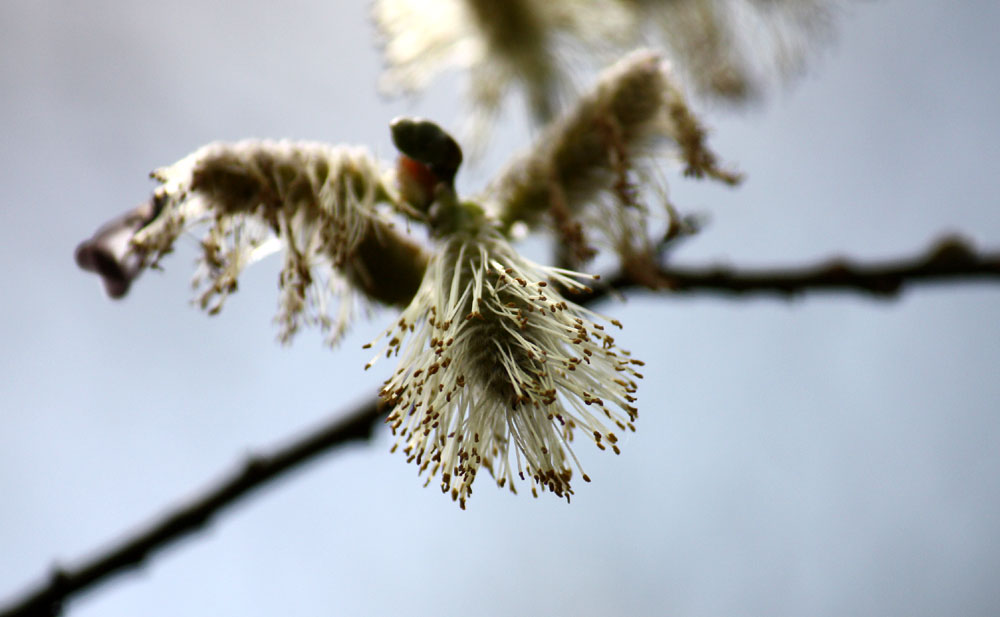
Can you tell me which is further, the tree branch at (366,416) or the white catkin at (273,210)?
the tree branch at (366,416)

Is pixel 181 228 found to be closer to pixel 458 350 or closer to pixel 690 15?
pixel 458 350

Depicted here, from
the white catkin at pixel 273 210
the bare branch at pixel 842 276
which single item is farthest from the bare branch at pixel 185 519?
the bare branch at pixel 842 276

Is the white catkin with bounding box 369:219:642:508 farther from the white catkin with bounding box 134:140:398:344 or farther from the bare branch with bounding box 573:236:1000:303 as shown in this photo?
the bare branch with bounding box 573:236:1000:303

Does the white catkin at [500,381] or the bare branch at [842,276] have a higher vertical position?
the bare branch at [842,276]

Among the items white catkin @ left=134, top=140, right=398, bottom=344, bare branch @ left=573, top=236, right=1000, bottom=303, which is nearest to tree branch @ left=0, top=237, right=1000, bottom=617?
bare branch @ left=573, top=236, right=1000, bottom=303

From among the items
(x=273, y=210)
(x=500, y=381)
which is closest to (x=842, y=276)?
(x=500, y=381)

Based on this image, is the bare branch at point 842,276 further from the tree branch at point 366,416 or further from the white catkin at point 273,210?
the white catkin at point 273,210

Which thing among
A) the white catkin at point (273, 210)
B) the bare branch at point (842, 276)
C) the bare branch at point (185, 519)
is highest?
the bare branch at point (842, 276)

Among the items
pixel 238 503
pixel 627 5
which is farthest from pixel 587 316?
pixel 627 5
